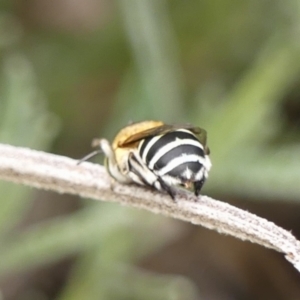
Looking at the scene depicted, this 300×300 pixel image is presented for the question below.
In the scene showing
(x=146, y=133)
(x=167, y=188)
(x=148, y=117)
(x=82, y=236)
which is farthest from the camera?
(x=148, y=117)

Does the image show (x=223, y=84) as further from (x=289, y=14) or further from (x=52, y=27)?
(x=52, y=27)

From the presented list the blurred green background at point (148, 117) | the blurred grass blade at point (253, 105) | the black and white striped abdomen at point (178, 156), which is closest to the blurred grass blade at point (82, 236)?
the blurred green background at point (148, 117)

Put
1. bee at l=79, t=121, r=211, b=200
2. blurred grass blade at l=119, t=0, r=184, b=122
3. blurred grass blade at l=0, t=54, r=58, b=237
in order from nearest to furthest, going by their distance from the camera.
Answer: bee at l=79, t=121, r=211, b=200 < blurred grass blade at l=0, t=54, r=58, b=237 < blurred grass blade at l=119, t=0, r=184, b=122

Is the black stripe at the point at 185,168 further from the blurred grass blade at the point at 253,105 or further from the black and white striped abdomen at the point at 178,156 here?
the blurred grass blade at the point at 253,105

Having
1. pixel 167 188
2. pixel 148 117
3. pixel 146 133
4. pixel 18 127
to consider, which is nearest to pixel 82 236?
pixel 18 127

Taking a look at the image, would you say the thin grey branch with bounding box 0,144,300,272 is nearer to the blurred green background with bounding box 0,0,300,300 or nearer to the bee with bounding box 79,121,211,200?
the bee with bounding box 79,121,211,200

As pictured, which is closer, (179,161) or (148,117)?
(179,161)

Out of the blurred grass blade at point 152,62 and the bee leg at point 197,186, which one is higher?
the blurred grass blade at point 152,62

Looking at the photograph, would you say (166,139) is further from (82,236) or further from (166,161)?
(82,236)

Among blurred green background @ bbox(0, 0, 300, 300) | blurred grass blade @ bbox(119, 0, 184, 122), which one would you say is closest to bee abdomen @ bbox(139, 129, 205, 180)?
blurred green background @ bbox(0, 0, 300, 300)
